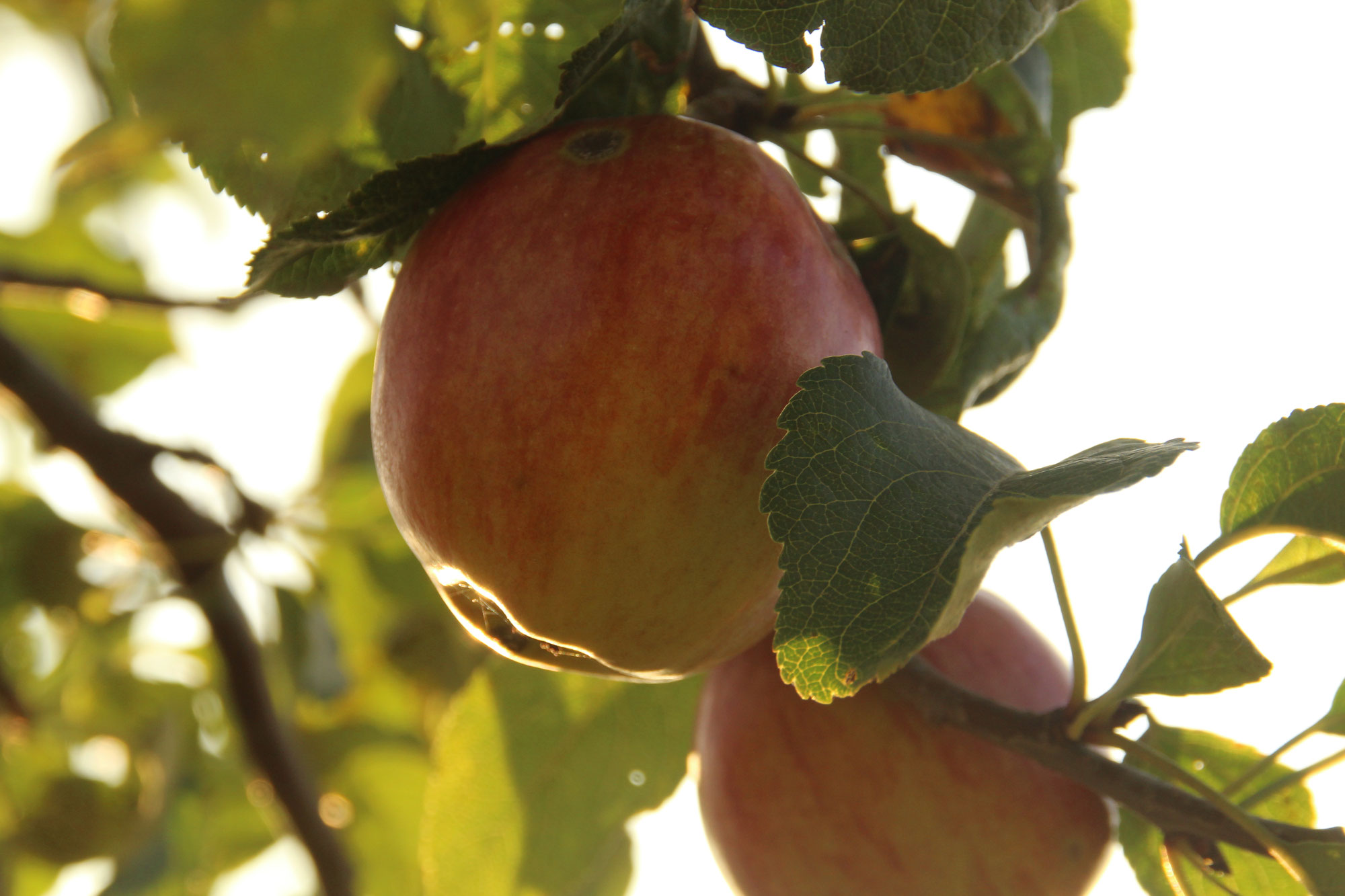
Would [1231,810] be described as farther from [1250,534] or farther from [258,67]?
[258,67]

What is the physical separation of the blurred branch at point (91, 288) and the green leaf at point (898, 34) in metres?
0.71

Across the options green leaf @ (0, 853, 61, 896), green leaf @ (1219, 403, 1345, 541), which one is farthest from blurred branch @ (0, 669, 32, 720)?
green leaf @ (1219, 403, 1345, 541)

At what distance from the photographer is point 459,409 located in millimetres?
501

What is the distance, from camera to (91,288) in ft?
3.68

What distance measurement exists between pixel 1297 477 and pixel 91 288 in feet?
3.41

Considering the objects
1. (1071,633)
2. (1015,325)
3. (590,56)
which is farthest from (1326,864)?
(590,56)

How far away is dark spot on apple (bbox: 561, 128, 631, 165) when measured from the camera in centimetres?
56

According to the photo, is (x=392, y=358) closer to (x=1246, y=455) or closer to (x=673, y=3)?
(x=673, y=3)

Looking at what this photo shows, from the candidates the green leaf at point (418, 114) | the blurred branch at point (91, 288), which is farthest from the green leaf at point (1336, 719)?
Result: the blurred branch at point (91, 288)

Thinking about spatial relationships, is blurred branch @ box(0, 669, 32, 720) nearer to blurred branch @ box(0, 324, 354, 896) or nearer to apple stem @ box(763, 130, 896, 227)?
blurred branch @ box(0, 324, 354, 896)

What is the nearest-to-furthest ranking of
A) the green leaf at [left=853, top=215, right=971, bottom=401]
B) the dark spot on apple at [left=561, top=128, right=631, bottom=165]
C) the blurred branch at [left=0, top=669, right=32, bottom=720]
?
the dark spot on apple at [left=561, top=128, right=631, bottom=165]
the green leaf at [left=853, top=215, right=971, bottom=401]
the blurred branch at [left=0, top=669, right=32, bottom=720]

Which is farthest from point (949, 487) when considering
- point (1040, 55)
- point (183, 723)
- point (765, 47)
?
point (183, 723)

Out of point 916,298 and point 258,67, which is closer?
point 258,67

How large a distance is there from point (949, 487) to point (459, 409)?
0.21 metres
